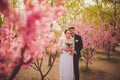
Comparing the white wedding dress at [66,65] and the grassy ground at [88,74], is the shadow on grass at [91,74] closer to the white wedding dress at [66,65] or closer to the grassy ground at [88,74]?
the grassy ground at [88,74]

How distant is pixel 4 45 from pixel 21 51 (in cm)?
166

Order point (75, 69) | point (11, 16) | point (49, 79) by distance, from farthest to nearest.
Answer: point (49, 79)
point (75, 69)
point (11, 16)

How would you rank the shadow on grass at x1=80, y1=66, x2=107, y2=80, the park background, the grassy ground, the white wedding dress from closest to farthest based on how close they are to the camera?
the park background
the white wedding dress
the grassy ground
the shadow on grass at x1=80, y1=66, x2=107, y2=80

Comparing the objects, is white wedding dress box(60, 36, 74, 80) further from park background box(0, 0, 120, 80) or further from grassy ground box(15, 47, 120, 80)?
grassy ground box(15, 47, 120, 80)

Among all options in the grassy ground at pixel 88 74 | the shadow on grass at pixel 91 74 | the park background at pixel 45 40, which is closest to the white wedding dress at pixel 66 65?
the park background at pixel 45 40

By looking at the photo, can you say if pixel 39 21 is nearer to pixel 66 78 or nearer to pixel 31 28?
pixel 31 28

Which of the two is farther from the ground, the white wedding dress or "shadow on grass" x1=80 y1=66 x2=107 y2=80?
the white wedding dress

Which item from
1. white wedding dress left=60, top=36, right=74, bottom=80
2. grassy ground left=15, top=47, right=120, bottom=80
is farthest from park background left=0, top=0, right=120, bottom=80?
white wedding dress left=60, top=36, right=74, bottom=80

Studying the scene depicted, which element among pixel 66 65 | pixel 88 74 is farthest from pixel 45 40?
pixel 88 74

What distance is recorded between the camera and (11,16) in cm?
190

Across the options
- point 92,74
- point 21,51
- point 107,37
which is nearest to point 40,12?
point 21,51

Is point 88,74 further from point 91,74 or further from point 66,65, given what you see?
point 66,65

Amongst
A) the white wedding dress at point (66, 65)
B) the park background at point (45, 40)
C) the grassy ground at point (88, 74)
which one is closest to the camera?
the park background at point (45, 40)

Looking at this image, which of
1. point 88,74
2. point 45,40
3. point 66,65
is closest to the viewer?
point 45,40
